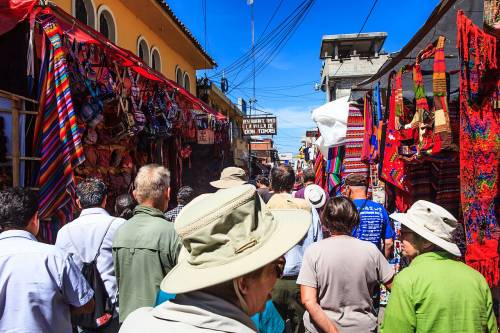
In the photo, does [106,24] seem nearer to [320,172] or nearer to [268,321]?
[320,172]

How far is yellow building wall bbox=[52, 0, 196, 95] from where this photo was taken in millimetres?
7794

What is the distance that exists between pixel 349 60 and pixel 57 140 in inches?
734

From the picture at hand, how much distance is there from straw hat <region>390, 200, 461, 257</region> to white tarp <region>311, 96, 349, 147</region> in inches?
131

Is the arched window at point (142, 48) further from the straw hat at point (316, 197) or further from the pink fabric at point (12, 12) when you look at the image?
the straw hat at point (316, 197)

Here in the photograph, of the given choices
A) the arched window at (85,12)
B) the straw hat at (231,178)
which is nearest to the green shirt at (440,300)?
the straw hat at (231,178)

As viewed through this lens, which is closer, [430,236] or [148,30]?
[430,236]

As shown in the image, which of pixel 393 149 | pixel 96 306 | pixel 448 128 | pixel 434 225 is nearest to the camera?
pixel 434 225

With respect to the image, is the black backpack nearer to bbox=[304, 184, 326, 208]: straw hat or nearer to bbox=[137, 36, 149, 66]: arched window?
bbox=[304, 184, 326, 208]: straw hat

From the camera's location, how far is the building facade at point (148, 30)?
7262 mm

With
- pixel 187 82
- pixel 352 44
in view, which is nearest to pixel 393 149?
pixel 187 82

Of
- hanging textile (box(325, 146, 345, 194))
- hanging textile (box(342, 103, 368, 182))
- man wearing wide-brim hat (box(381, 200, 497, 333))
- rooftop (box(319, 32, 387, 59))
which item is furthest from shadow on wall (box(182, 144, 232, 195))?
rooftop (box(319, 32, 387, 59))

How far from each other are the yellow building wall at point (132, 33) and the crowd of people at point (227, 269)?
487 centimetres

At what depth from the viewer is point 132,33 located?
9.05m

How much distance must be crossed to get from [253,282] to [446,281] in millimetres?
1417
